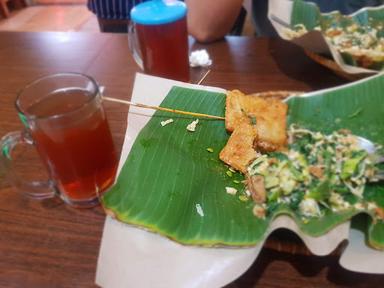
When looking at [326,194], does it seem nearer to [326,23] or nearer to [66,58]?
[326,23]

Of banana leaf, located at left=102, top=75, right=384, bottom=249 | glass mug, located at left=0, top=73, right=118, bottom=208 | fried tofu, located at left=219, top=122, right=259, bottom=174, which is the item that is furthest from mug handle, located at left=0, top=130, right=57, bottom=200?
fried tofu, located at left=219, top=122, right=259, bottom=174

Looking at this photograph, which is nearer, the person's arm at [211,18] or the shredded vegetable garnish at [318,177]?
the shredded vegetable garnish at [318,177]

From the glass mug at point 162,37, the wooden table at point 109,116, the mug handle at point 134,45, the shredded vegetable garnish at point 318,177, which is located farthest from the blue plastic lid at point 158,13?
the shredded vegetable garnish at point 318,177

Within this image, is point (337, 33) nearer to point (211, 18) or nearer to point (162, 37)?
point (211, 18)

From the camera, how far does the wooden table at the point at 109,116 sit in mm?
665

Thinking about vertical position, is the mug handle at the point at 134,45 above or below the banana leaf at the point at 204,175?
above

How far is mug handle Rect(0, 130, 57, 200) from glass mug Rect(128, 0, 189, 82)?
51 centimetres

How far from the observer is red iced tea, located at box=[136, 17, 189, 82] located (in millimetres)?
1075

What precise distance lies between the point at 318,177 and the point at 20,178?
0.73m

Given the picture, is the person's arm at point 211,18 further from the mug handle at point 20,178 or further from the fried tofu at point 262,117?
the mug handle at point 20,178

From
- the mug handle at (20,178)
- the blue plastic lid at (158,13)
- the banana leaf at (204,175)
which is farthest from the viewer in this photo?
the blue plastic lid at (158,13)

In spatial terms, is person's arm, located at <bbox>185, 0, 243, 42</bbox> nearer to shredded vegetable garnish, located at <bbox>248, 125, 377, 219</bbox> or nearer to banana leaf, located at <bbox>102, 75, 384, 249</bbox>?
banana leaf, located at <bbox>102, 75, 384, 249</bbox>

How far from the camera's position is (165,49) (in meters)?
1.12

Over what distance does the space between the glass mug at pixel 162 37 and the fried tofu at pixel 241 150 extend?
16.7 inches
